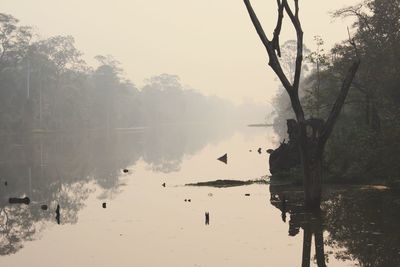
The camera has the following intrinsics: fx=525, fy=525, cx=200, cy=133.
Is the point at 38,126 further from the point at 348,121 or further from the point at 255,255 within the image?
the point at 255,255

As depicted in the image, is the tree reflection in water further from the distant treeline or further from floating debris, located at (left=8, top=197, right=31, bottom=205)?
the distant treeline

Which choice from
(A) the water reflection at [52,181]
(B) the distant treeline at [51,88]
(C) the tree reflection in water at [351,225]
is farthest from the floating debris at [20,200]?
(B) the distant treeline at [51,88]

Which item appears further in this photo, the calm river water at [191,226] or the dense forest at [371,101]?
the dense forest at [371,101]

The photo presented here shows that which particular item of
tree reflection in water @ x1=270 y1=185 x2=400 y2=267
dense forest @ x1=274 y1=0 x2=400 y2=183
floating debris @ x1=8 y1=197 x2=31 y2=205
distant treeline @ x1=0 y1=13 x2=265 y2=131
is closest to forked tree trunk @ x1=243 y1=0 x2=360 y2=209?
tree reflection in water @ x1=270 y1=185 x2=400 y2=267

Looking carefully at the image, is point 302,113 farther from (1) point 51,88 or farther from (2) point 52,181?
(1) point 51,88

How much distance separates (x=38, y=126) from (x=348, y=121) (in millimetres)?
80003

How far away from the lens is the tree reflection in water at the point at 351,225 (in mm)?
14312

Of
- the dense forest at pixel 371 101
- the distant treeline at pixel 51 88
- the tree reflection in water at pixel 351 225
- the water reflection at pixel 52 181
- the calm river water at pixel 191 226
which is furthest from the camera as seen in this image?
the distant treeline at pixel 51 88

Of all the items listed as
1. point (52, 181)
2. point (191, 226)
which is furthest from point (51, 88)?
point (191, 226)

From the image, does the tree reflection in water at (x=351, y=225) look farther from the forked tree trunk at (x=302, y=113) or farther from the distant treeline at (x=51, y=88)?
the distant treeline at (x=51, y=88)

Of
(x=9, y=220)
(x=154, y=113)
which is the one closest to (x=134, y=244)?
(x=9, y=220)

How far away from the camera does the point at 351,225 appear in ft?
58.8

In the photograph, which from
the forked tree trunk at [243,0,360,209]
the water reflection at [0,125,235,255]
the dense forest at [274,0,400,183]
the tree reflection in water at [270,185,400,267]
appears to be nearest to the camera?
the tree reflection in water at [270,185,400,267]

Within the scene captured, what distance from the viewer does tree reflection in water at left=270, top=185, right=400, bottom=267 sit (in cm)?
1431
